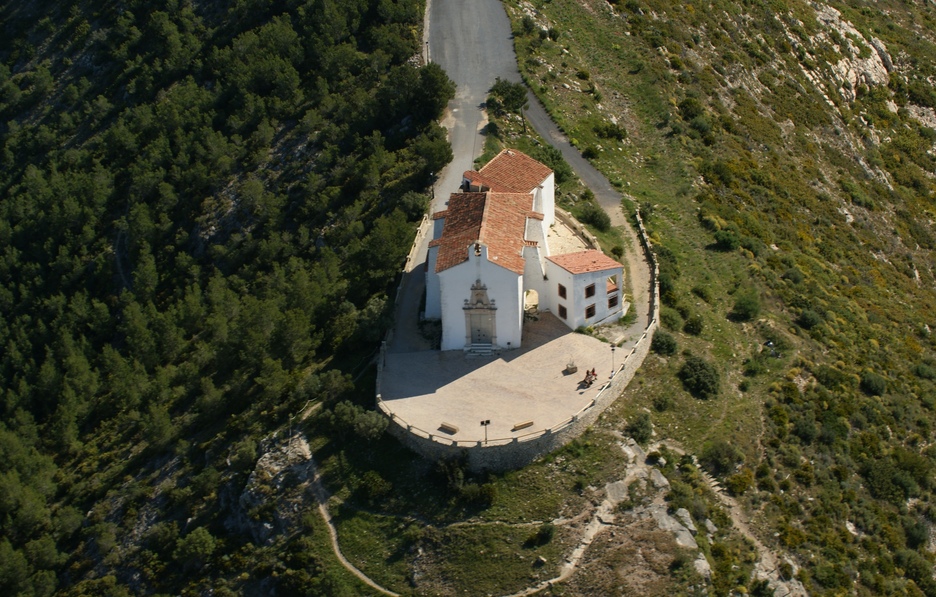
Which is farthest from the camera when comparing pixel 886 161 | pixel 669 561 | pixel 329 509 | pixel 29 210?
pixel 886 161

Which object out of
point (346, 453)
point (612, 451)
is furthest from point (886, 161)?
point (346, 453)

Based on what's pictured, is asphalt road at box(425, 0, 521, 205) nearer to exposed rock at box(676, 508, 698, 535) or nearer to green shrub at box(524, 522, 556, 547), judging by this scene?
green shrub at box(524, 522, 556, 547)

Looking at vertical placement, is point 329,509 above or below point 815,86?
below

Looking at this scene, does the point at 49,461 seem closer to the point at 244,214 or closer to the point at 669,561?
the point at 244,214

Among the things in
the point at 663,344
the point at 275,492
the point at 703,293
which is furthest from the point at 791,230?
the point at 275,492

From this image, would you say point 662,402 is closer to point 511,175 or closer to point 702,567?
point 702,567

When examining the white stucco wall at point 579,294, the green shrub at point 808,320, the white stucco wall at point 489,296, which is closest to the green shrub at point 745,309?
the green shrub at point 808,320

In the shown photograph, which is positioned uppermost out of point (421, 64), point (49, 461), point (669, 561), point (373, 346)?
point (421, 64)
